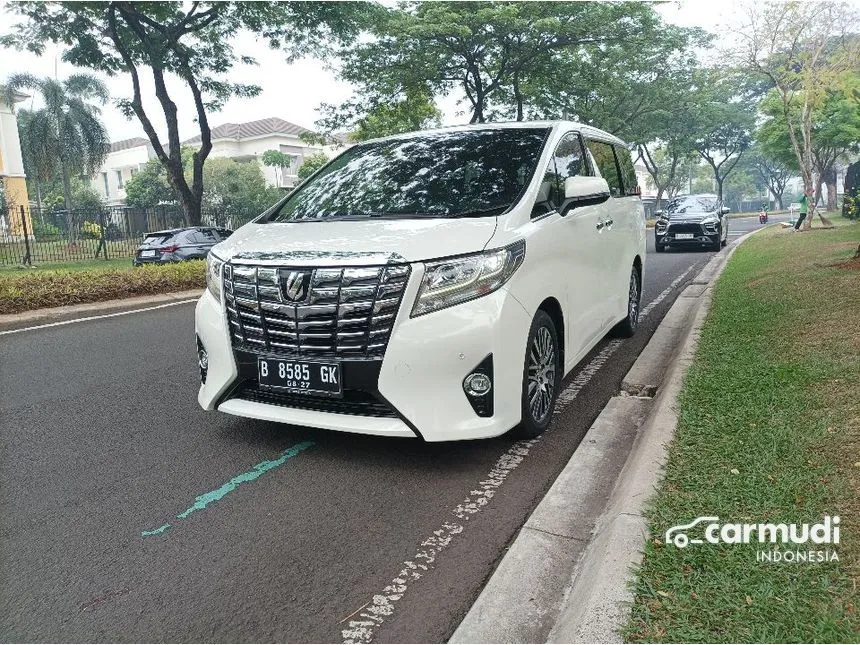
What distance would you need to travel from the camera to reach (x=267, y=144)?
64.9 metres

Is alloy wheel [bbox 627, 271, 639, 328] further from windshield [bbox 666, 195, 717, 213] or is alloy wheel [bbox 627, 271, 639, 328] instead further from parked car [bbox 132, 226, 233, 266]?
parked car [bbox 132, 226, 233, 266]

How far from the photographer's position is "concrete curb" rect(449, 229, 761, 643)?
2.16 m

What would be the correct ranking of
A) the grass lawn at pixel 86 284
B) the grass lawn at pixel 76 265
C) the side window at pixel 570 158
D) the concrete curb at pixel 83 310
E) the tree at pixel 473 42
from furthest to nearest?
the tree at pixel 473 42 < the grass lawn at pixel 76 265 < the grass lawn at pixel 86 284 < the concrete curb at pixel 83 310 < the side window at pixel 570 158

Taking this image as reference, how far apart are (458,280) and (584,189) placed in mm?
1308

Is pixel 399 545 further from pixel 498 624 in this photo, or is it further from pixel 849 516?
pixel 849 516

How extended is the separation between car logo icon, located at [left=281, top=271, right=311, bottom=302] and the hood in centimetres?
6

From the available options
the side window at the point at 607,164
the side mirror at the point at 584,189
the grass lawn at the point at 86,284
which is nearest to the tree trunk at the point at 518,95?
the grass lawn at the point at 86,284

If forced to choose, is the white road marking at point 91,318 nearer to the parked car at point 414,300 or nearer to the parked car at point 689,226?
the parked car at point 414,300

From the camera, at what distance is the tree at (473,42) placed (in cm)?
1925

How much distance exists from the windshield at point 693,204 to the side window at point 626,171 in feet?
36.5

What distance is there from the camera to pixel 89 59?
1722 cm

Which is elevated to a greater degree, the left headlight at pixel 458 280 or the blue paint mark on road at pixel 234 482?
the left headlight at pixel 458 280

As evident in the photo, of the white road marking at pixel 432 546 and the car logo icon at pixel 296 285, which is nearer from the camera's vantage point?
the white road marking at pixel 432 546

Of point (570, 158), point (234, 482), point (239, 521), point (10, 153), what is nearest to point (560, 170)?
point (570, 158)
